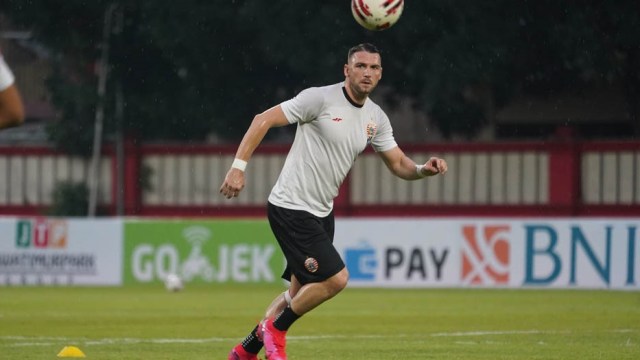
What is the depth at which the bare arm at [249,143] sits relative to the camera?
10.4 m

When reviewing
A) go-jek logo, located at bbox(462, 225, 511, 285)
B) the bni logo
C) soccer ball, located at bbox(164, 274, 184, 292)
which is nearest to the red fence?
go-jek logo, located at bbox(462, 225, 511, 285)

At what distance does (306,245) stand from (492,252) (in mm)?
13916

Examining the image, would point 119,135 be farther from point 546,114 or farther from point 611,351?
point 611,351

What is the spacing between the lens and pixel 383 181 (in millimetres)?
31516

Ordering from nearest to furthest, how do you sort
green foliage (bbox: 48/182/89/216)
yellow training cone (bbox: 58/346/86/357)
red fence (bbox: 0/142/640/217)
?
1. yellow training cone (bbox: 58/346/86/357)
2. red fence (bbox: 0/142/640/217)
3. green foliage (bbox: 48/182/89/216)

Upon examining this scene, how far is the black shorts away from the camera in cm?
1109

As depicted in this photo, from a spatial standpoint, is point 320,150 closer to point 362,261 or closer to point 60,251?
point 362,261

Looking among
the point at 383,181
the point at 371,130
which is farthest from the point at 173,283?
the point at 371,130

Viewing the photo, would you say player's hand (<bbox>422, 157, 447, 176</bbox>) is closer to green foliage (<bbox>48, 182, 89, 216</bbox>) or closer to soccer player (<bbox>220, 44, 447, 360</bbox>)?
soccer player (<bbox>220, 44, 447, 360</bbox>)

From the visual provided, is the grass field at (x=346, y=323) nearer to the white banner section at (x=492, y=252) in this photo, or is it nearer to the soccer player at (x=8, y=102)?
the white banner section at (x=492, y=252)

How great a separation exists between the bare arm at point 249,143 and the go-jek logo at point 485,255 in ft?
45.8

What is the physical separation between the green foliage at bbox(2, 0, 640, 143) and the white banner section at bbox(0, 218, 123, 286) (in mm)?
6329

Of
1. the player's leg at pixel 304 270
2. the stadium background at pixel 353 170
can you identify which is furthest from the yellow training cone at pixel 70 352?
the stadium background at pixel 353 170

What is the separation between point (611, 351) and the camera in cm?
1300
